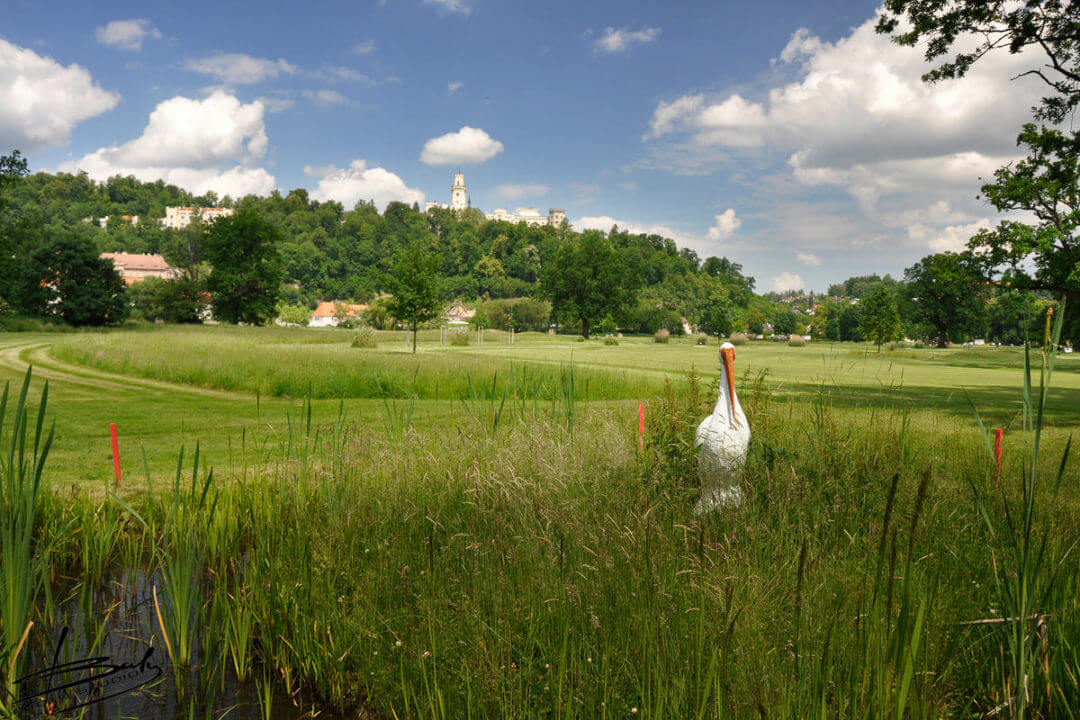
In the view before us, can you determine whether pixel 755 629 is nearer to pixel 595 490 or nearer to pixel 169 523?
pixel 595 490

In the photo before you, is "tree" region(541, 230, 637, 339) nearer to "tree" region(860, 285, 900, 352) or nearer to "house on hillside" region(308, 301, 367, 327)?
"tree" region(860, 285, 900, 352)

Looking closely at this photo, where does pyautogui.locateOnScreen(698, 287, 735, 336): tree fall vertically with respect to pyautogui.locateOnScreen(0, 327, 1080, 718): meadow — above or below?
above

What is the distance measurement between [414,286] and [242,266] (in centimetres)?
2825

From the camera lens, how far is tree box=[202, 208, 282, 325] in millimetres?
53781

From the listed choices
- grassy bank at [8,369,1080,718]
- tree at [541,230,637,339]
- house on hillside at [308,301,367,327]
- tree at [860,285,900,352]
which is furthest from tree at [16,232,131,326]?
house on hillside at [308,301,367,327]

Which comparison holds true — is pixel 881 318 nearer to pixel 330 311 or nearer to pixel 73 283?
pixel 73 283

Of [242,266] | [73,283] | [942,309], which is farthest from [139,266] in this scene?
[942,309]

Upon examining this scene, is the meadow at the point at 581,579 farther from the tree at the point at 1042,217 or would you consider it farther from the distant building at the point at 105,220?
the distant building at the point at 105,220

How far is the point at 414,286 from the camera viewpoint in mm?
34219

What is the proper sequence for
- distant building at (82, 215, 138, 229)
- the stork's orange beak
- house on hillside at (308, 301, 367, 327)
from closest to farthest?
the stork's orange beak → house on hillside at (308, 301, 367, 327) → distant building at (82, 215, 138, 229)

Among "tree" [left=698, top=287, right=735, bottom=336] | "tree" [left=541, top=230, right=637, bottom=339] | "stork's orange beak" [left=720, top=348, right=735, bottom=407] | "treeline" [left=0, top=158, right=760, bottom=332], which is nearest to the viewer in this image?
"stork's orange beak" [left=720, top=348, right=735, bottom=407]

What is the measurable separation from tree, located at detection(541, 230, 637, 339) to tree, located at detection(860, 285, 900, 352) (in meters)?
25.8

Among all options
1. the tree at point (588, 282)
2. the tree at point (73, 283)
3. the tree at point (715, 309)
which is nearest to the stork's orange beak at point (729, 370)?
the tree at point (73, 283)

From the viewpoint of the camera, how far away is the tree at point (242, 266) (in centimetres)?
5378
